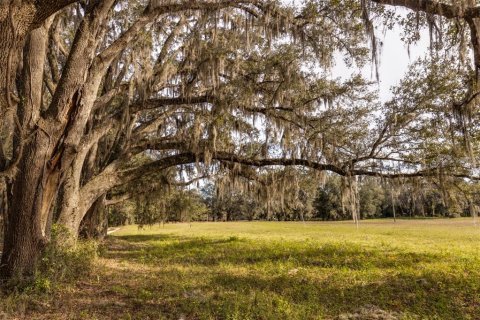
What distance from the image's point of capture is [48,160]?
6.71m

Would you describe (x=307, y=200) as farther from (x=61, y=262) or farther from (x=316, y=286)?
(x=61, y=262)

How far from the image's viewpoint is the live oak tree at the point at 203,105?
6.68 meters

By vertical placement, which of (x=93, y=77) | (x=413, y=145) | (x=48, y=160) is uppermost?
(x=93, y=77)

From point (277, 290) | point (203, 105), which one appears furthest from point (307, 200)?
point (277, 290)

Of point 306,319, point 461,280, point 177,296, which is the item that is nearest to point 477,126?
point 461,280

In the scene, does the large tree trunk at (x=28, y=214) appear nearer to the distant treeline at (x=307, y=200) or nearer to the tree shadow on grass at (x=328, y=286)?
the tree shadow on grass at (x=328, y=286)

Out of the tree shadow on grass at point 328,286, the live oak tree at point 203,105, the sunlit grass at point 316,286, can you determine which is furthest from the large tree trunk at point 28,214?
the tree shadow on grass at point 328,286

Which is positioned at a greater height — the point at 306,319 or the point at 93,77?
the point at 93,77

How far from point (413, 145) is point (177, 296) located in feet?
29.2

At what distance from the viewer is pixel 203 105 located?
10.7m

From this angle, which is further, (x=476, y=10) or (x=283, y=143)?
(x=283, y=143)

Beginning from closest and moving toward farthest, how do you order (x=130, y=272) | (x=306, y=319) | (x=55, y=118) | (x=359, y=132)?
1. (x=306, y=319)
2. (x=55, y=118)
3. (x=130, y=272)
4. (x=359, y=132)

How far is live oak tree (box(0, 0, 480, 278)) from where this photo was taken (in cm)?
668

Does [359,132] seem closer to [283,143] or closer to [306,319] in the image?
[283,143]
